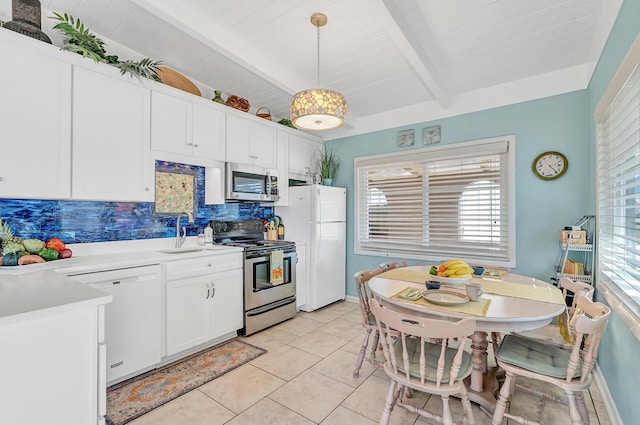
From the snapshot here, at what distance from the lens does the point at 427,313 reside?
170cm

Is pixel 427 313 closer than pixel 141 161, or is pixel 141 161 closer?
pixel 427 313

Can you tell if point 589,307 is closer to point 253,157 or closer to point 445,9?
point 445,9

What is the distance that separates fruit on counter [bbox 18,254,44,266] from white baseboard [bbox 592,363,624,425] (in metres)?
3.68

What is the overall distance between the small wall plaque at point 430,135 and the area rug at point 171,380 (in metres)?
3.08

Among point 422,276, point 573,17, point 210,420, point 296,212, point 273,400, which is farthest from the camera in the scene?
point 296,212

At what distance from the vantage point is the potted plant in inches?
175

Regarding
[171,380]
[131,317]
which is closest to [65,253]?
[131,317]

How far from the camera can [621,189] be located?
185cm

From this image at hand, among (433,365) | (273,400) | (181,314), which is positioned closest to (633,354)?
(433,365)

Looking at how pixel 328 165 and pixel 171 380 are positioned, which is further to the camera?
pixel 328 165

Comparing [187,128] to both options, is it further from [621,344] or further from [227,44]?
[621,344]

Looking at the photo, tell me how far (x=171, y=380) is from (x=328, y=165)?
327cm

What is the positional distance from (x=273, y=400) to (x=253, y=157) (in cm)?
247

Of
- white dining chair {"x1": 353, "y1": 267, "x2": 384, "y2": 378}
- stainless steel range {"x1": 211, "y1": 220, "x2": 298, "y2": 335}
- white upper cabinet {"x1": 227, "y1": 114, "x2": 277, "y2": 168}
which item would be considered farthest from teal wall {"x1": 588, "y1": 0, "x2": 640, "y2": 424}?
white upper cabinet {"x1": 227, "y1": 114, "x2": 277, "y2": 168}
